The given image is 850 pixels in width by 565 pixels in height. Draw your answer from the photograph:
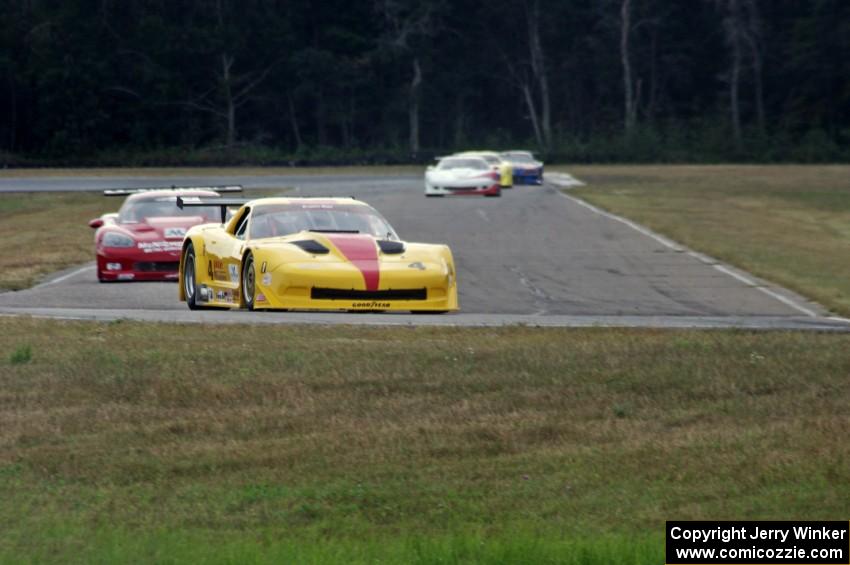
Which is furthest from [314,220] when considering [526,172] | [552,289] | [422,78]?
[422,78]

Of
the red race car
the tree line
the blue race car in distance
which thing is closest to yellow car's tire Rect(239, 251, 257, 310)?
the red race car

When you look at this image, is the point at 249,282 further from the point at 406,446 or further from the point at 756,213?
the point at 756,213

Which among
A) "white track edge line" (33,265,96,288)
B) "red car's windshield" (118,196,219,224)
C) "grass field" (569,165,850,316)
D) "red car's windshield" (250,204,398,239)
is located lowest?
"grass field" (569,165,850,316)

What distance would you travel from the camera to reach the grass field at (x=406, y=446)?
6.62 m

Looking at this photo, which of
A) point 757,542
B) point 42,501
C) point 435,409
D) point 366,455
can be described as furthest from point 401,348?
point 757,542

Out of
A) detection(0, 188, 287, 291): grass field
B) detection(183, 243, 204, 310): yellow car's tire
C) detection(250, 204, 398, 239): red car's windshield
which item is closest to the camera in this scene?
detection(250, 204, 398, 239): red car's windshield

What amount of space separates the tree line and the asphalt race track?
50027mm

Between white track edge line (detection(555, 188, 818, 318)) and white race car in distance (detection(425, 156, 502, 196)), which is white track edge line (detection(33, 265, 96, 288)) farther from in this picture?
white race car in distance (detection(425, 156, 502, 196))

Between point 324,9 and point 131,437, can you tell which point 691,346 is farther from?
point 324,9

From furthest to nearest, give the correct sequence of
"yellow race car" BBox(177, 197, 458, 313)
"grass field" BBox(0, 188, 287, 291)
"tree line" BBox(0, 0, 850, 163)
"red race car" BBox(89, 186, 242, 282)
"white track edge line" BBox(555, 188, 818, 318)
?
"tree line" BBox(0, 0, 850, 163) → "grass field" BBox(0, 188, 287, 291) → "red race car" BBox(89, 186, 242, 282) → "white track edge line" BBox(555, 188, 818, 318) → "yellow race car" BBox(177, 197, 458, 313)

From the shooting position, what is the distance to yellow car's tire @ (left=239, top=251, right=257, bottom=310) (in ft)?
47.4

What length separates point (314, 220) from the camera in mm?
15508

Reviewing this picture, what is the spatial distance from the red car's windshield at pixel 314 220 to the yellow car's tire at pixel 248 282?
20.3 inches

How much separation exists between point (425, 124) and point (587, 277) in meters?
84.0
